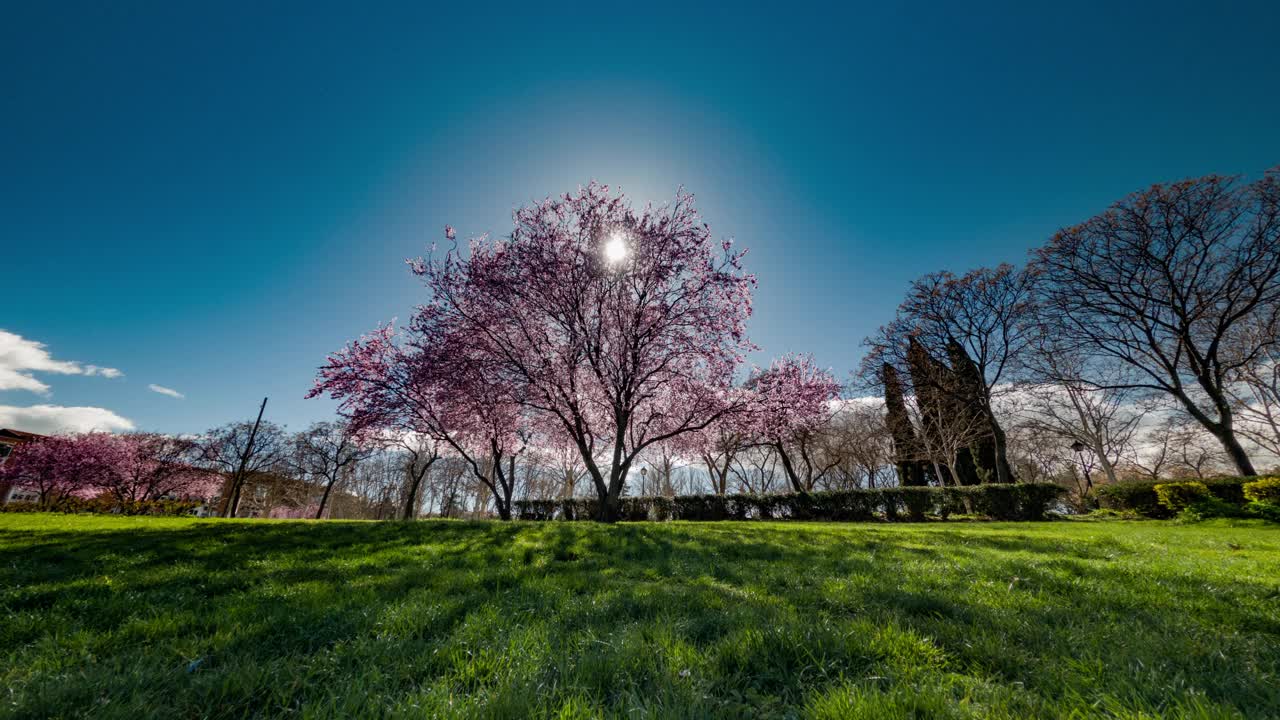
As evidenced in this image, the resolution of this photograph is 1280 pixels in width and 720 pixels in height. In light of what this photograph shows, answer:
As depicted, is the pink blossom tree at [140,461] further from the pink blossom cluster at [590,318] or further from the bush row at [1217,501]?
the bush row at [1217,501]

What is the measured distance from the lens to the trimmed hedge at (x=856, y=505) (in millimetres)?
19297

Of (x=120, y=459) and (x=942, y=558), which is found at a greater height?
(x=120, y=459)

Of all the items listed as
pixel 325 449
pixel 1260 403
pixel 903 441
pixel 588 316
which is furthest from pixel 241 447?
pixel 1260 403

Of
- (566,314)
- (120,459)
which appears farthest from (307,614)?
(120,459)

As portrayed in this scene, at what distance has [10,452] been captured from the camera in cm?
4312

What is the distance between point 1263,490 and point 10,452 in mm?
88097

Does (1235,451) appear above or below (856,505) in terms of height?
above

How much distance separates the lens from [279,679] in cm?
223

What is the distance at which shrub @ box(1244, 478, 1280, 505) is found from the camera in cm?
1517

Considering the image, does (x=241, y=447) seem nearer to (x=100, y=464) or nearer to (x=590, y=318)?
(x=100, y=464)

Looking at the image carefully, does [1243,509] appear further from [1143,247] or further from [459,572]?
[459,572]

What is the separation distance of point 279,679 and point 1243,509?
26.9 meters

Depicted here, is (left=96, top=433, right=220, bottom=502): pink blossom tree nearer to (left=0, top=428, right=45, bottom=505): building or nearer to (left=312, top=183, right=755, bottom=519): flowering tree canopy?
(left=0, top=428, right=45, bottom=505): building

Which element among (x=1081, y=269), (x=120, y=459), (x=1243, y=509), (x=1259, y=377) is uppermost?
(x=1081, y=269)
